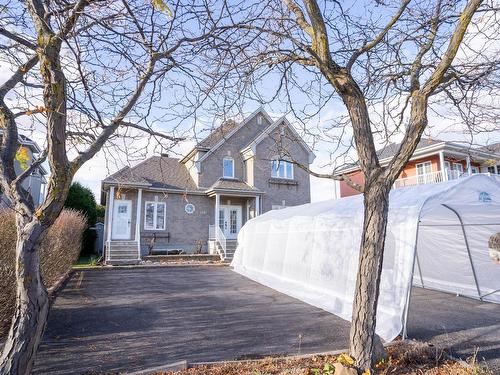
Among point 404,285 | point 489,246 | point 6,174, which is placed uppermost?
point 6,174

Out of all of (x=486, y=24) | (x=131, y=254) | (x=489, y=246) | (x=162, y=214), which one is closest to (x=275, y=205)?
(x=162, y=214)

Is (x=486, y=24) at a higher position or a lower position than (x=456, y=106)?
higher

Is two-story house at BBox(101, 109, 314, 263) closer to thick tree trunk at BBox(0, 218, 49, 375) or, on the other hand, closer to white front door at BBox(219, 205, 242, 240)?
white front door at BBox(219, 205, 242, 240)

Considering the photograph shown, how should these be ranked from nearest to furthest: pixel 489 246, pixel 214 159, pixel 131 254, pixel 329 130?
pixel 329 130, pixel 489 246, pixel 131 254, pixel 214 159

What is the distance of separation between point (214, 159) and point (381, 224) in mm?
17855

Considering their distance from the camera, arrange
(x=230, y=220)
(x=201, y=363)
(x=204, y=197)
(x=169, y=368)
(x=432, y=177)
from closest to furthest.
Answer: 1. (x=169, y=368)
2. (x=201, y=363)
3. (x=204, y=197)
4. (x=432, y=177)
5. (x=230, y=220)

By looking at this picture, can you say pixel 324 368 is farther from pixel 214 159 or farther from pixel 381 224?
pixel 214 159

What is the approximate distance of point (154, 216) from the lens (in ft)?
61.3

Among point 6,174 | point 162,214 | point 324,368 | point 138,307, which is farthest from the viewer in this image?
point 162,214

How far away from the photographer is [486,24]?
171 inches

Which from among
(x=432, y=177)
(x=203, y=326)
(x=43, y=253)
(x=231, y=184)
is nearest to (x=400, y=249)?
(x=203, y=326)

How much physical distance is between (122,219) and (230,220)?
627cm

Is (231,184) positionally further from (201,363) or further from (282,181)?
(201,363)

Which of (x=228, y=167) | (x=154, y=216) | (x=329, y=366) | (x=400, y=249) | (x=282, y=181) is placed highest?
(x=228, y=167)
